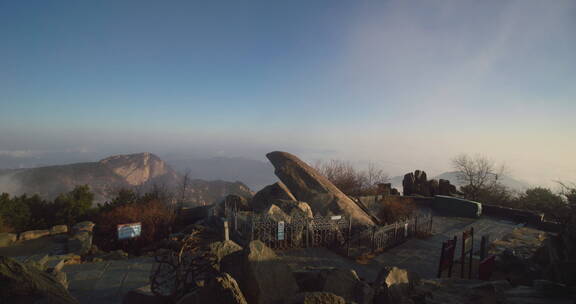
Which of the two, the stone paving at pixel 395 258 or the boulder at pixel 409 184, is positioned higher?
the boulder at pixel 409 184

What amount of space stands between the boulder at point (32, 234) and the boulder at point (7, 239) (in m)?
0.20

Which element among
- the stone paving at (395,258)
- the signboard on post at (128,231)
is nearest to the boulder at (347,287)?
the stone paving at (395,258)

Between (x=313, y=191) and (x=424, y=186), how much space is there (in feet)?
41.6

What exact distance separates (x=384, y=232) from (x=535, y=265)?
417 centimetres

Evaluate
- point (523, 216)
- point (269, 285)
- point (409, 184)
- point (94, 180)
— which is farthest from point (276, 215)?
point (94, 180)

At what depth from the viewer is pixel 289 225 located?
381 inches

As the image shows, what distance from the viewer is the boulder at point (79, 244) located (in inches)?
357

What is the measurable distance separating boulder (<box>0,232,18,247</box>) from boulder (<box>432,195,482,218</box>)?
20.8m

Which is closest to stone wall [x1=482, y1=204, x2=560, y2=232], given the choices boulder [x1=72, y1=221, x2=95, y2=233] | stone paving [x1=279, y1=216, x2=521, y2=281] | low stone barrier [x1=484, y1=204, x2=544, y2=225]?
low stone barrier [x1=484, y1=204, x2=544, y2=225]

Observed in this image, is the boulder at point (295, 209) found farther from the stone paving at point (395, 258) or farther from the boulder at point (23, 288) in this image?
the boulder at point (23, 288)

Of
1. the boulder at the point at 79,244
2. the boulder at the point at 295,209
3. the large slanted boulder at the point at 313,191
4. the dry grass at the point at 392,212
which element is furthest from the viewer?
the dry grass at the point at 392,212

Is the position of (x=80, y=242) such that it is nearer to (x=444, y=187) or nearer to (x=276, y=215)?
(x=276, y=215)

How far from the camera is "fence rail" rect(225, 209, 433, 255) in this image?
9414 millimetres

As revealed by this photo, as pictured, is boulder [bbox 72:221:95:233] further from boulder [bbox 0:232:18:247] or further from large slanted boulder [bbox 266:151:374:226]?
large slanted boulder [bbox 266:151:374:226]
